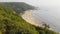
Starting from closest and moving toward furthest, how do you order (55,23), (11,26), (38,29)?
(11,26), (38,29), (55,23)

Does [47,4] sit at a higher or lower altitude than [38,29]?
higher

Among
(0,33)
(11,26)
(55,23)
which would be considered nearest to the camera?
(0,33)

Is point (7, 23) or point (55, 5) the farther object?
point (55, 5)

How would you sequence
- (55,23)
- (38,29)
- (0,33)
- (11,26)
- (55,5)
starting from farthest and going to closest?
(55,5) < (55,23) < (38,29) < (11,26) < (0,33)

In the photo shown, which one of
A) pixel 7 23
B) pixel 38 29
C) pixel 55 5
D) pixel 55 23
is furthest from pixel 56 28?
pixel 55 5

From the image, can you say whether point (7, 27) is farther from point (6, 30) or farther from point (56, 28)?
point (56, 28)

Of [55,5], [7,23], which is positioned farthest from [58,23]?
[55,5]

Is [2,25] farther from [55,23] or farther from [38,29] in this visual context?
[55,23]

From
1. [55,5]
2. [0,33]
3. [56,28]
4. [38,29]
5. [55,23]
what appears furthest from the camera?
[55,5]
